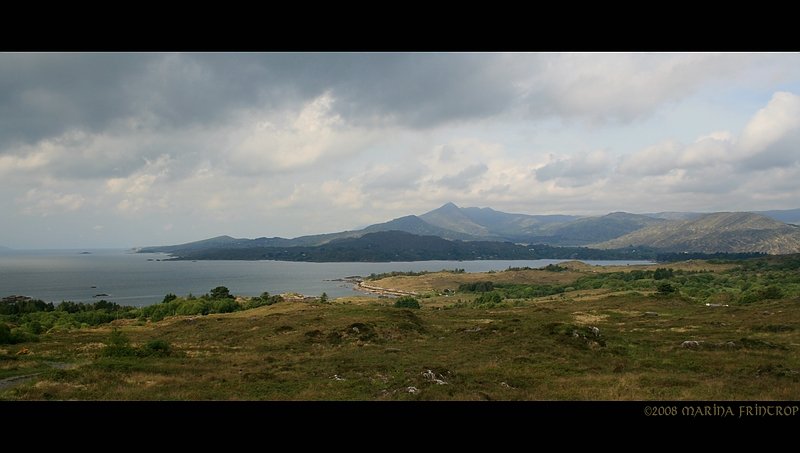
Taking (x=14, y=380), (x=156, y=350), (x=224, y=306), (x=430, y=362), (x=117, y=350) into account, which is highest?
(x=14, y=380)

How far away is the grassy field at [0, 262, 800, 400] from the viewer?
15.7 metres

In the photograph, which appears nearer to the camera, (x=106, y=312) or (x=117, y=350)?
(x=117, y=350)

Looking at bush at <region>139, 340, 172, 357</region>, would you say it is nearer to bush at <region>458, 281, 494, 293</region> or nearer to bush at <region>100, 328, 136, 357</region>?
bush at <region>100, 328, 136, 357</region>

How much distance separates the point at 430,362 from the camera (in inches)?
917

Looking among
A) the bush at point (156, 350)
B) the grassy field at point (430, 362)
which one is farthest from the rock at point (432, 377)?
the bush at point (156, 350)

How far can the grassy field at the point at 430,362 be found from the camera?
1574 cm

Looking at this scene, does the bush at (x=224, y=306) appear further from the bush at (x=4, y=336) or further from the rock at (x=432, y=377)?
the rock at (x=432, y=377)

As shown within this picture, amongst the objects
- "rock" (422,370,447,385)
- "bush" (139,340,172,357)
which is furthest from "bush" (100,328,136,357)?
"rock" (422,370,447,385)

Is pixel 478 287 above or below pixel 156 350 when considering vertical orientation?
below

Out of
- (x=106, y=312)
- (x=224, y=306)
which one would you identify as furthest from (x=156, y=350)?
(x=106, y=312)

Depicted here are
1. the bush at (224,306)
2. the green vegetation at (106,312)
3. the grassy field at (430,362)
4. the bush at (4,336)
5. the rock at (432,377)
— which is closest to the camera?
the grassy field at (430,362)

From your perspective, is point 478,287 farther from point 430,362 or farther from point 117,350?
point 117,350
